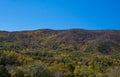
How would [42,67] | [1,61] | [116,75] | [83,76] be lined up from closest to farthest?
1. [116,75]
2. [42,67]
3. [83,76]
4. [1,61]

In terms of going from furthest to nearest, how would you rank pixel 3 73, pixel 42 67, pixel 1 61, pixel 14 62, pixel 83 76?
pixel 14 62 < pixel 1 61 < pixel 83 76 < pixel 42 67 < pixel 3 73

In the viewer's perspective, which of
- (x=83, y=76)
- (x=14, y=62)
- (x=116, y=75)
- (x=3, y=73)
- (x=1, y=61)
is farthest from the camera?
(x=14, y=62)

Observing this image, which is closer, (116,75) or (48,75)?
(116,75)

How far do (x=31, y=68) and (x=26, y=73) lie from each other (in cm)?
232

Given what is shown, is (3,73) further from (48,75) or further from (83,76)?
(83,76)

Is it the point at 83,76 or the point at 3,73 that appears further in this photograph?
the point at 83,76

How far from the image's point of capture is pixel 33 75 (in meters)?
85.4

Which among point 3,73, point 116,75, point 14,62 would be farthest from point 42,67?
point 14,62

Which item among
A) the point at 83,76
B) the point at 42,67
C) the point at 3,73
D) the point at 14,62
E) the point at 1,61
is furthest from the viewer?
the point at 14,62

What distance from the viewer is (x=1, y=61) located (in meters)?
117

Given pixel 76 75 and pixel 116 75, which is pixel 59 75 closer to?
pixel 76 75

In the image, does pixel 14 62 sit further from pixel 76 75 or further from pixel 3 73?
pixel 3 73

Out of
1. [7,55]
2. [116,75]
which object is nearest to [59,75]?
[116,75]

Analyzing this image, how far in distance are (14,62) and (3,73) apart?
52.7m
